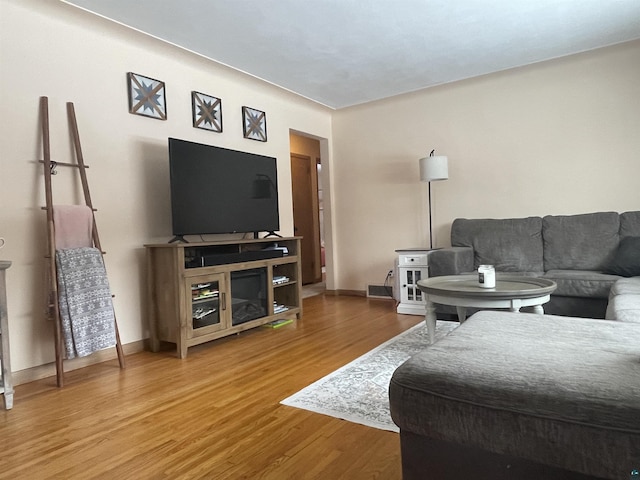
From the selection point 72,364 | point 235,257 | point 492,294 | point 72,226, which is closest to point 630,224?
point 492,294

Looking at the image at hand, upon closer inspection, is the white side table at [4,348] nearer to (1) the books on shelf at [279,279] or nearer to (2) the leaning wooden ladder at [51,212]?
(2) the leaning wooden ladder at [51,212]

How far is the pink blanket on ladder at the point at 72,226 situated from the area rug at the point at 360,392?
1.66 m

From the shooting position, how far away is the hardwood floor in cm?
151

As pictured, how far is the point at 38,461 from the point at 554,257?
3801mm

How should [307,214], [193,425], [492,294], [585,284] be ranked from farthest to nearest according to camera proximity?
[307,214] → [585,284] → [492,294] → [193,425]

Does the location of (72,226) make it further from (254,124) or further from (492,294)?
(492,294)

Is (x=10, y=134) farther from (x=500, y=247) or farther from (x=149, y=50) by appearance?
(x=500, y=247)

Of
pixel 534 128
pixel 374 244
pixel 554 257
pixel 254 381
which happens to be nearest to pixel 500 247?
pixel 554 257

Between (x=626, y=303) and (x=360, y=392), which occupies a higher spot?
(x=626, y=303)

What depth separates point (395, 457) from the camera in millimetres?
1533

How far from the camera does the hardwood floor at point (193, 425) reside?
1.51m

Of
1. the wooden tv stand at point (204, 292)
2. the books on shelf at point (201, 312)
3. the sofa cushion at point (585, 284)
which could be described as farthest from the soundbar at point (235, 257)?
the sofa cushion at point (585, 284)

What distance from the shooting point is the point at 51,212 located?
2.46m

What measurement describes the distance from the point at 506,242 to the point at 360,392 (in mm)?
2392
